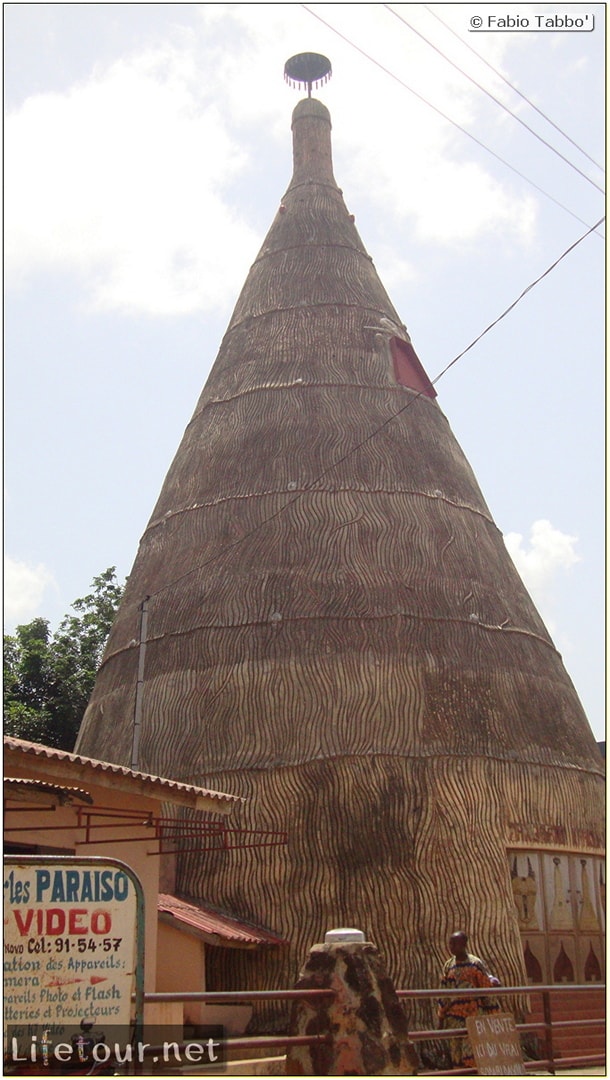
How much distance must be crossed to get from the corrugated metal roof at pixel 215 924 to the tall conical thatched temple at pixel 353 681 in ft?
0.67

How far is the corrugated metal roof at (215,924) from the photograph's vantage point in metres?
13.1

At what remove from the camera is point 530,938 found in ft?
47.3

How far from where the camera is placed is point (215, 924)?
13.6m

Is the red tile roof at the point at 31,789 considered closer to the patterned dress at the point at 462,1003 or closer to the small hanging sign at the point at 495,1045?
the patterned dress at the point at 462,1003

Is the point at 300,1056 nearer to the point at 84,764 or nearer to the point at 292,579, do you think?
the point at 84,764

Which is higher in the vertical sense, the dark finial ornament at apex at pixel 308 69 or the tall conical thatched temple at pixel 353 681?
the dark finial ornament at apex at pixel 308 69

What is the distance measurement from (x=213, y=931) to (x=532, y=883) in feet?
14.4

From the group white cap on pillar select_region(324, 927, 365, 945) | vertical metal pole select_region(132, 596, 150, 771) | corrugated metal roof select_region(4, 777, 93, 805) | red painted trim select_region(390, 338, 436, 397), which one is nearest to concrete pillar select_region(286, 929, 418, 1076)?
white cap on pillar select_region(324, 927, 365, 945)

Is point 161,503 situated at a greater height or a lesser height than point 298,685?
greater

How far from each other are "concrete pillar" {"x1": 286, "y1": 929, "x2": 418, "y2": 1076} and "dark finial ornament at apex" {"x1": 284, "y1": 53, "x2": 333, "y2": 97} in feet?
70.6

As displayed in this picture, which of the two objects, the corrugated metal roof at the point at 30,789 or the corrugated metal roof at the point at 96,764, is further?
the corrugated metal roof at the point at 96,764

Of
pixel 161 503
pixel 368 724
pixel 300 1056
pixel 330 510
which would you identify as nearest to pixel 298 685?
pixel 368 724

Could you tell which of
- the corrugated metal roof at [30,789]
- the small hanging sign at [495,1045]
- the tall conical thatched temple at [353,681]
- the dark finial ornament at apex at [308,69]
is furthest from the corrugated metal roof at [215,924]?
the dark finial ornament at apex at [308,69]

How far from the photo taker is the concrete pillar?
20.1ft
